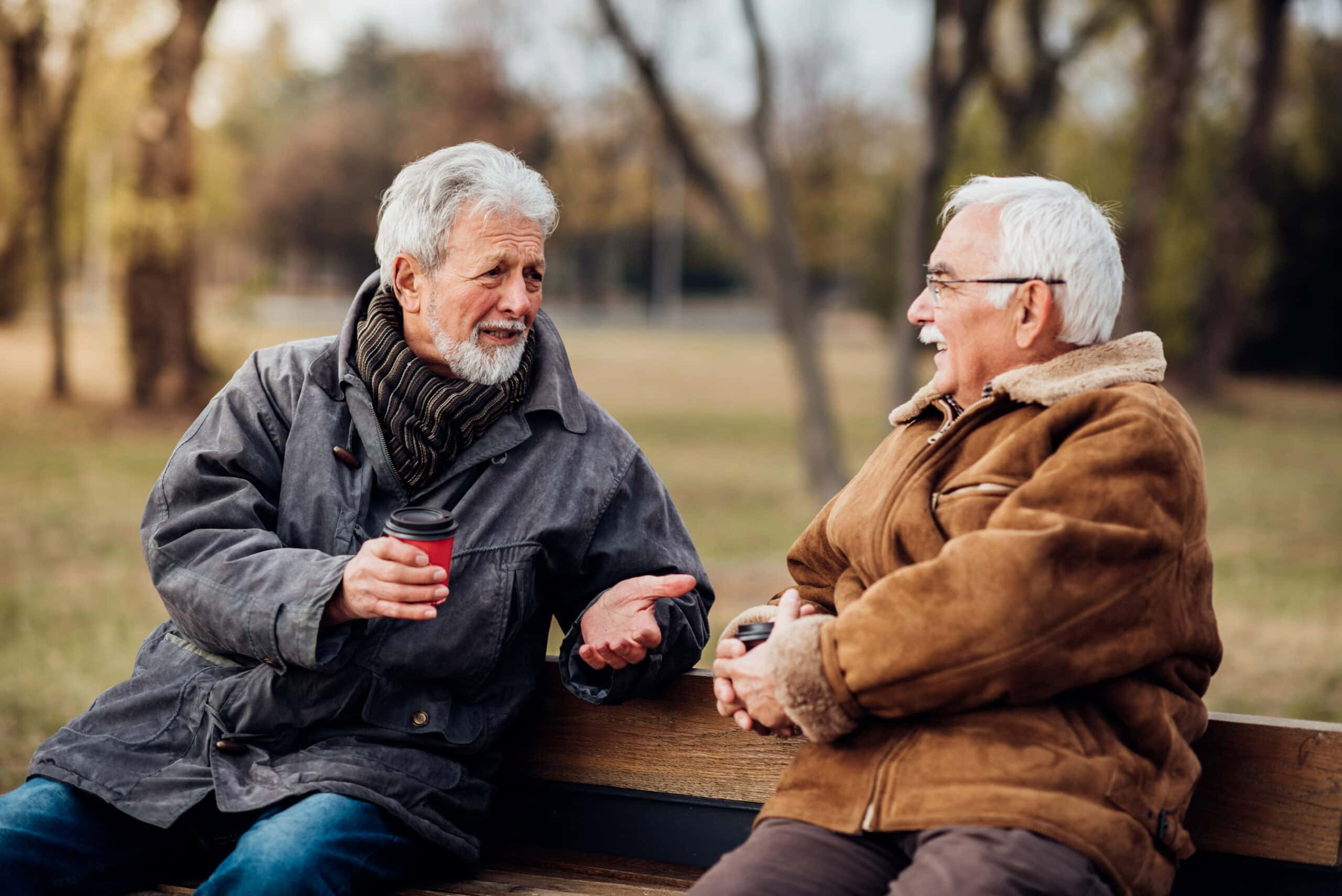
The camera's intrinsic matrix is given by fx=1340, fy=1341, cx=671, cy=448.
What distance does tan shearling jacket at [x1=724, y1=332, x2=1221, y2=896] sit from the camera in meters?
2.11

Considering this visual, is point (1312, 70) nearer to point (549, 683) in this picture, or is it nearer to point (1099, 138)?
point (1099, 138)

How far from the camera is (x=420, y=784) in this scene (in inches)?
102

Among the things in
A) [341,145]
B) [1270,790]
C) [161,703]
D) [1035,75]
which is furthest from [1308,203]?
[341,145]

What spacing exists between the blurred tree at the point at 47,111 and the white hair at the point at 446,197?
15756mm

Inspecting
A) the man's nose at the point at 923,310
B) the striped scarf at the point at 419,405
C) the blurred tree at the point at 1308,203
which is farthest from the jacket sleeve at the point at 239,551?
the blurred tree at the point at 1308,203

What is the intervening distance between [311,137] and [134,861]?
54.4 meters

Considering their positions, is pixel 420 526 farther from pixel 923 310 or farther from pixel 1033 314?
pixel 1033 314

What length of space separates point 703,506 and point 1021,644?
10281 mm

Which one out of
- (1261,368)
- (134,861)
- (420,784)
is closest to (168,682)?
(134,861)

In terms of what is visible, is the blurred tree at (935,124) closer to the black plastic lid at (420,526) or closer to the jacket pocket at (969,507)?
the jacket pocket at (969,507)

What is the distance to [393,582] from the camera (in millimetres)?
2389

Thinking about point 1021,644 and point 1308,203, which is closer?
point 1021,644

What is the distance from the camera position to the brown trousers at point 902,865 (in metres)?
2.04

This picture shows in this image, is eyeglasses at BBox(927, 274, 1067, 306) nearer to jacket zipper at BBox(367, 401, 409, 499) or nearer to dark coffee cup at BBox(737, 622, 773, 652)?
dark coffee cup at BBox(737, 622, 773, 652)
